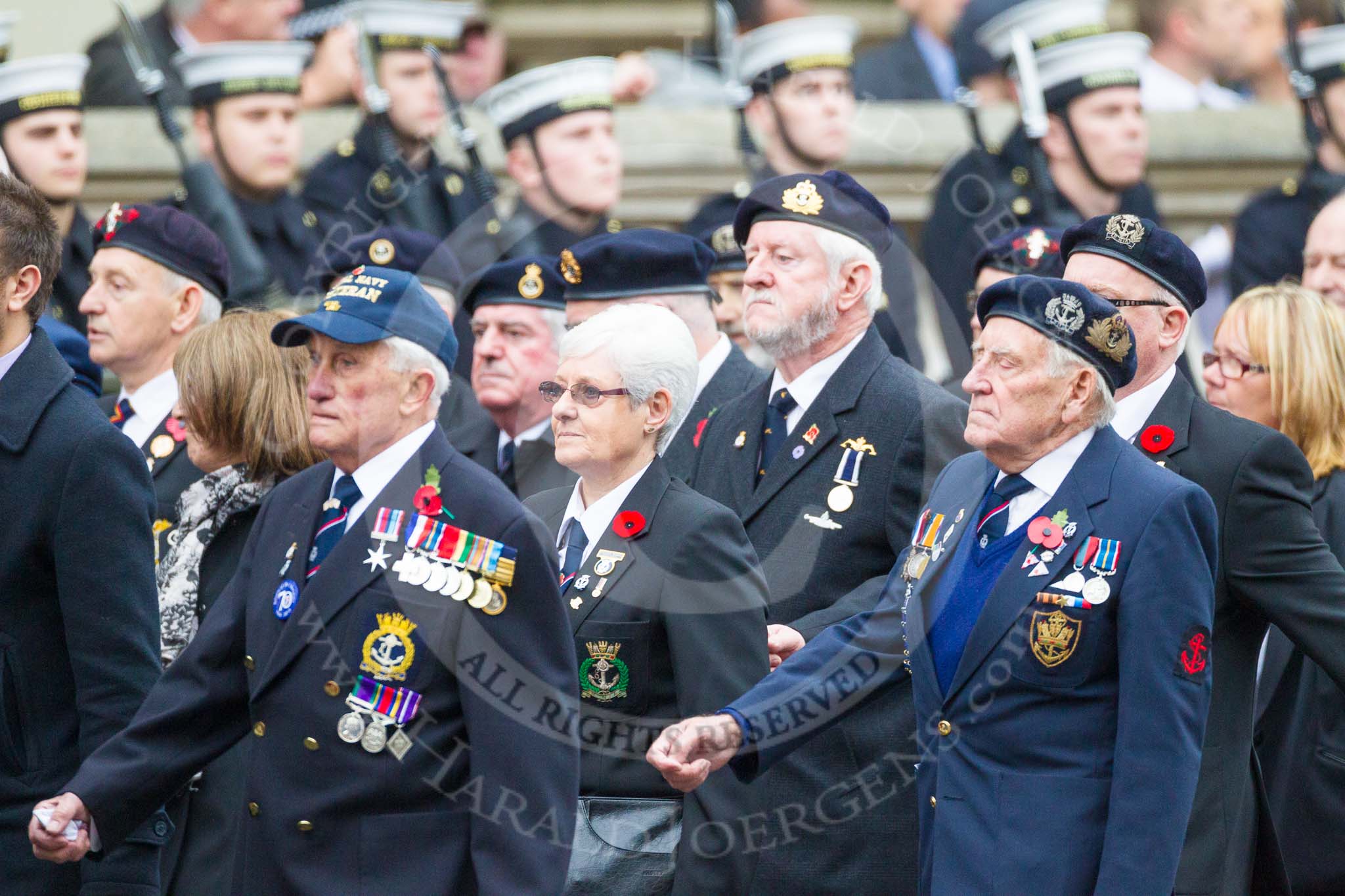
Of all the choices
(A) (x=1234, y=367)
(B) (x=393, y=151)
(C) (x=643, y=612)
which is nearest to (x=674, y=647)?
(C) (x=643, y=612)

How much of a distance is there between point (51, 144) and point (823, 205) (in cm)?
366

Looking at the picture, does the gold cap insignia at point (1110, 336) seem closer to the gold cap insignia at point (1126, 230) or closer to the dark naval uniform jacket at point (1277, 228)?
the gold cap insignia at point (1126, 230)

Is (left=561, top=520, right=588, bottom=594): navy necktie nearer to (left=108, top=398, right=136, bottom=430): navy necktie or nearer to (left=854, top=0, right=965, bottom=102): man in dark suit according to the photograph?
(left=108, top=398, right=136, bottom=430): navy necktie

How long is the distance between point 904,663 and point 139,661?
176 centimetres

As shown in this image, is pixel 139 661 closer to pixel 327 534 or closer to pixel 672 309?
pixel 327 534

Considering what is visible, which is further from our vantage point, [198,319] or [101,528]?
[198,319]

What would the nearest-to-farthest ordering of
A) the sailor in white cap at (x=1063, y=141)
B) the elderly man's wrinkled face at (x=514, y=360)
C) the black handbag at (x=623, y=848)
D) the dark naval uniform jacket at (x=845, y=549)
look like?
1. the black handbag at (x=623, y=848)
2. the dark naval uniform jacket at (x=845, y=549)
3. the elderly man's wrinkled face at (x=514, y=360)
4. the sailor in white cap at (x=1063, y=141)

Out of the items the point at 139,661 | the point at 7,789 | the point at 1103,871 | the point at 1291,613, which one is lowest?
the point at 7,789

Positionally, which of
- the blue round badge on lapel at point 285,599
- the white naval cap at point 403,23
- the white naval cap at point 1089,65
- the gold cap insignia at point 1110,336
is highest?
the white naval cap at point 1089,65

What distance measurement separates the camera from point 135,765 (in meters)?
4.45

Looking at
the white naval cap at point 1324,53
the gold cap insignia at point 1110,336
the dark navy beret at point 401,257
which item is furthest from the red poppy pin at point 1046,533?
the white naval cap at point 1324,53

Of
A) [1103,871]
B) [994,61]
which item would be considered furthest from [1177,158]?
[1103,871]

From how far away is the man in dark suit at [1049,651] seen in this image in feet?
13.7

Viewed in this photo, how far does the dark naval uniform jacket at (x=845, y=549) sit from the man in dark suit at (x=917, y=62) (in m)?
5.04
